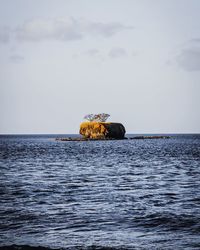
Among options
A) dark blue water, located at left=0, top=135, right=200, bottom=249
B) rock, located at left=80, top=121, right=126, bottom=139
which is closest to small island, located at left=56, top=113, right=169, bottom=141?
rock, located at left=80, top=121, right=126, bottom=139

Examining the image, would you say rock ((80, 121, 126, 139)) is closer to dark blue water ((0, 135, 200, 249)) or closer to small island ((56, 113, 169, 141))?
small island ((56, 113, 169, 141))

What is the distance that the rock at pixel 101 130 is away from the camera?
540ft

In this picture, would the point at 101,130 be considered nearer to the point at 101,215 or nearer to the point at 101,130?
the point at 101,130

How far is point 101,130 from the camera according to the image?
16525 cm

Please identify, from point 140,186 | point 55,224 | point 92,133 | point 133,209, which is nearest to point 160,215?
point 133,209

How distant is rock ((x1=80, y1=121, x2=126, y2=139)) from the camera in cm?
16450

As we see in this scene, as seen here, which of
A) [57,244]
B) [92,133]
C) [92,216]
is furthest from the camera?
[92,133]

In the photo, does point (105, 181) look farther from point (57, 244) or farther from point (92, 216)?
point (57, 244)

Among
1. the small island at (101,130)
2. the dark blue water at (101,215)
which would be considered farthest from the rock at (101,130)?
the dark blue water at (101,215)

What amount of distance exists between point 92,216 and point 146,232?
11.2ft

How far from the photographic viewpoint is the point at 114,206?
18.8m

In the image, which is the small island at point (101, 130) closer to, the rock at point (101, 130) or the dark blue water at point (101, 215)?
the rock at point (101, 130)

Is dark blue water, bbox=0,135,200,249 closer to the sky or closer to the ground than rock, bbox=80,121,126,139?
closer to the ground

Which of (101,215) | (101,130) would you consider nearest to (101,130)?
(101,130)
